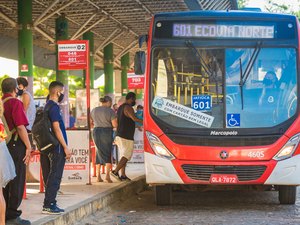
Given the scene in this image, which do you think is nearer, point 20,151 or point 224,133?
point 20,151

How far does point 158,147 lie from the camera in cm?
1086

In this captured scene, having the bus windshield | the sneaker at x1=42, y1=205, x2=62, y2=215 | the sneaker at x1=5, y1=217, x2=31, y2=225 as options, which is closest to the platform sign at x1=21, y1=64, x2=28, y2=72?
the bus windshield

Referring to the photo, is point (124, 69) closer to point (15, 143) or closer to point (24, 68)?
point (24, 68)

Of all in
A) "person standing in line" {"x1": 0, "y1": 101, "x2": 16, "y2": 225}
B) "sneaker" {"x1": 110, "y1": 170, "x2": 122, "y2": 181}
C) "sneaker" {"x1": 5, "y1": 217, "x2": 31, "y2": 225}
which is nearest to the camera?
"person standing in line" {"x1": 0, "y1": 101, "x2": 16, "y2": 225}

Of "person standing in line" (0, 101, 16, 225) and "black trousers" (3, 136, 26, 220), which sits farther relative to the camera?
"black trousers" (3, 136, 26, 220)

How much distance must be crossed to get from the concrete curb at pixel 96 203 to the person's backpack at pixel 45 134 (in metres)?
0.91

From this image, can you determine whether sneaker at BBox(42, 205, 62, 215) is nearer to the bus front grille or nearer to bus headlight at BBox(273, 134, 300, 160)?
the bus front grille

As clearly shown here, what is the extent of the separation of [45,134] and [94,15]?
2129cm

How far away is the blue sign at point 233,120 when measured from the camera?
10812 millimetres

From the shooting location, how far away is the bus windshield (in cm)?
1088

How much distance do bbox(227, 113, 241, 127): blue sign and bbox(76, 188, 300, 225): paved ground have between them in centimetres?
137

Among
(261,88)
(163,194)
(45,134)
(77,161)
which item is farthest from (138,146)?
(45,134)

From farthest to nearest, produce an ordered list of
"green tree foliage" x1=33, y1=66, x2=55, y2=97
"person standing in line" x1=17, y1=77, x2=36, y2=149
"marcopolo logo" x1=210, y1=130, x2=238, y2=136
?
"green tree foliage" x1=33, y1=66, x2=55, y2=97 < "marcopolo logo" x1=210, y1=130, x2=238, y2=136 < "person standing in line" x1=17, y1=77, x2=36, y2=149

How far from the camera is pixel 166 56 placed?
11156mm
